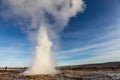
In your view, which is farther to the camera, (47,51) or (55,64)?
(55,64)

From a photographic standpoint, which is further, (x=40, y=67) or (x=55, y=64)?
(x=55, y=64)

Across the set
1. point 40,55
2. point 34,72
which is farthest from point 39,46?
point 34,72

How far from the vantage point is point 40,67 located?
A: 51.3 meters

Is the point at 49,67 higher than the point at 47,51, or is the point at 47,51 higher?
the point at 47,51

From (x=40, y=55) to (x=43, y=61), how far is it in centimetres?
184

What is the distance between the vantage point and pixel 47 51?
168 ft

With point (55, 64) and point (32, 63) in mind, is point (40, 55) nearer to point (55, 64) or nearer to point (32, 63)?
point (32, 63)

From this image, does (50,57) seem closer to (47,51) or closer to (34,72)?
(47,51)

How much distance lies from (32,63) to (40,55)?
2.83 metres

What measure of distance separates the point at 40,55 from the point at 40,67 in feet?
10.0

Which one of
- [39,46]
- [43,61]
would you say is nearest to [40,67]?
[43,61]

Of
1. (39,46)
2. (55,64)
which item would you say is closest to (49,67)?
(55,64)

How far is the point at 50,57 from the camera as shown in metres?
52.7

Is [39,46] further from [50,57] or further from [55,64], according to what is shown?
[55,64]
